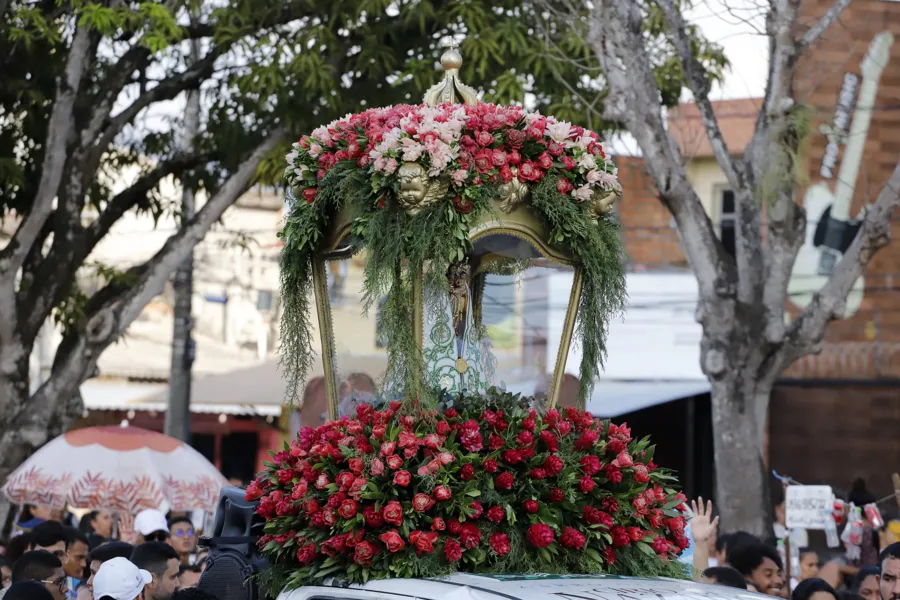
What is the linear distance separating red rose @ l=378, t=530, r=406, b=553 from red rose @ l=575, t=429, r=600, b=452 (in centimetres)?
94

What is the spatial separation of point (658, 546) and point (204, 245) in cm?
2504

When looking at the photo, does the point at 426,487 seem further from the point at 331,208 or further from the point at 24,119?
the point at 24,119

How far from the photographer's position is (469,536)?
16.9 ft

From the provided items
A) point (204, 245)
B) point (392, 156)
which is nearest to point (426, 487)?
point (392, 156)

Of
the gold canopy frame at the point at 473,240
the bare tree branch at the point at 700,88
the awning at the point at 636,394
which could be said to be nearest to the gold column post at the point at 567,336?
the gold canopy frame at the point at 473,240

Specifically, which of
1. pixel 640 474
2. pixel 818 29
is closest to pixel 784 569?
pixel 818 29

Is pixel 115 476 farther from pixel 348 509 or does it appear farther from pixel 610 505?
pixel 610 505

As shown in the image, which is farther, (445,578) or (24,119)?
(24,119)

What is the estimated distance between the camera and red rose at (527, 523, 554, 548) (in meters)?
5.24

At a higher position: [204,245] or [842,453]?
[204,245]

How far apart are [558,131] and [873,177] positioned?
13.4 meters

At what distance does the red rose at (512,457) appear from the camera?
5.41 m

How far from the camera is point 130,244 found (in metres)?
34.3

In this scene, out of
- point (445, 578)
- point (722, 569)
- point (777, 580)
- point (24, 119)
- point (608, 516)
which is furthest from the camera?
point (24, 119)
